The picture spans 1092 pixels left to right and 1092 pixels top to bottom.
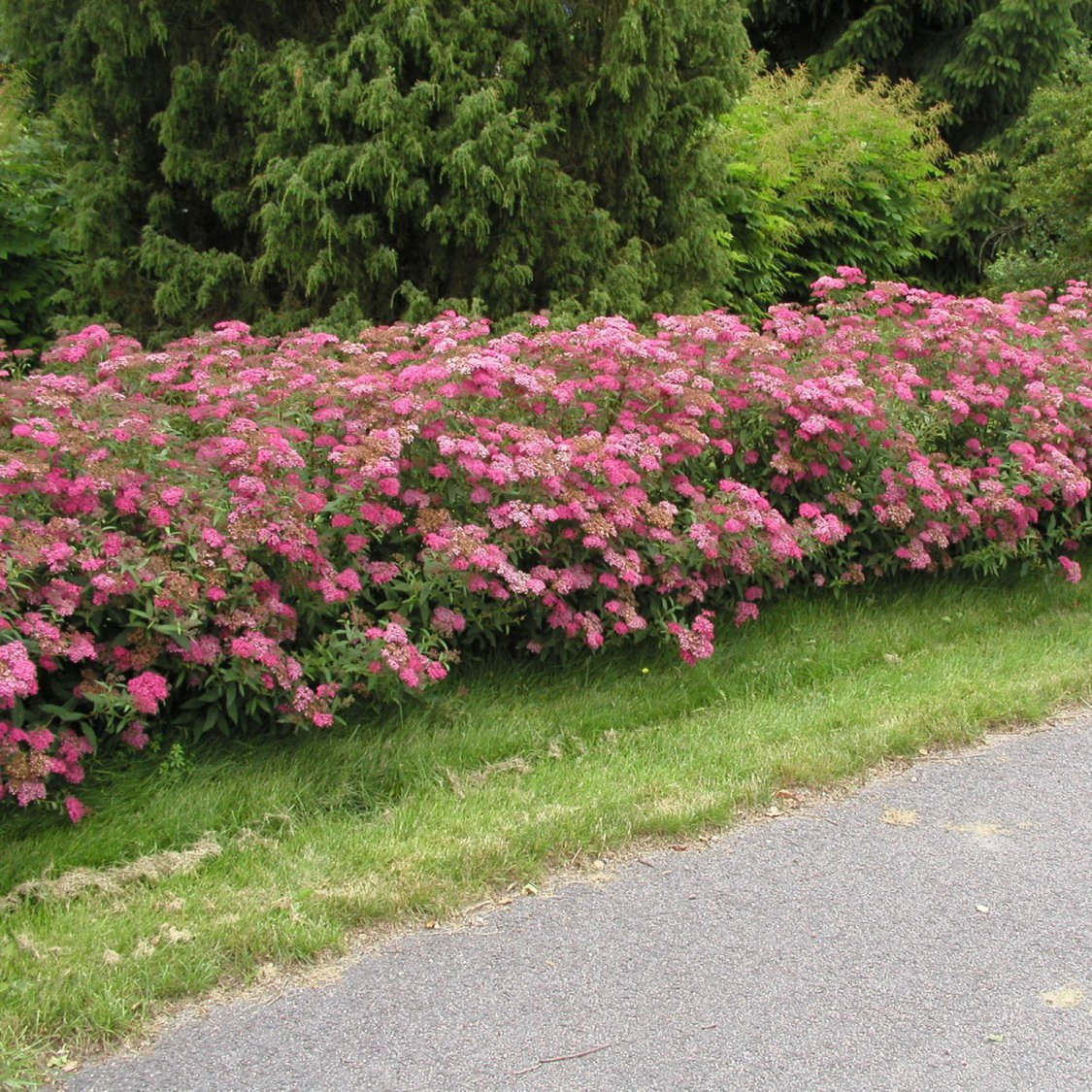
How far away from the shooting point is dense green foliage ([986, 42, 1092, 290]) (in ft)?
34.6

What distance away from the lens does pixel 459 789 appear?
4.17 metres

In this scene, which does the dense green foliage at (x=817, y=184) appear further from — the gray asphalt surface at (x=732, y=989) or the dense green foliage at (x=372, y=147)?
the gray asphalt surface at (x=732, y=989)

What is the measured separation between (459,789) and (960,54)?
1486cm

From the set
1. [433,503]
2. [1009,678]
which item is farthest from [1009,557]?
[433,503]

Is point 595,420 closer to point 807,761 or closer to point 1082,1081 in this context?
point 807,761

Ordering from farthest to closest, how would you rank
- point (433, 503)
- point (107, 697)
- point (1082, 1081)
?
point (433, 503) → point (107, 697) → point (1082, 1081)

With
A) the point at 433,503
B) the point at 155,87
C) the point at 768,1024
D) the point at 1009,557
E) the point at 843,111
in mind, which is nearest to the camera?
the point at 768,1024

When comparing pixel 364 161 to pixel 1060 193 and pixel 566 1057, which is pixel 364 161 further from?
pixel 1060 193

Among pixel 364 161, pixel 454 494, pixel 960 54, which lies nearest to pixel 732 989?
pixel 454 494

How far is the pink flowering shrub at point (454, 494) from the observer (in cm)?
389

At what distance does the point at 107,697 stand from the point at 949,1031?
271cm

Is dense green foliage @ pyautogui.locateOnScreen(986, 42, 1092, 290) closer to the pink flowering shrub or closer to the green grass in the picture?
the pink flowering shrub

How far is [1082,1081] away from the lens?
273 centimetres

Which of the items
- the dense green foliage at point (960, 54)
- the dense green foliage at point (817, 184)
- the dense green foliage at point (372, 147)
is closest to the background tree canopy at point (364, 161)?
the dense green foliage at point (372, 147)
